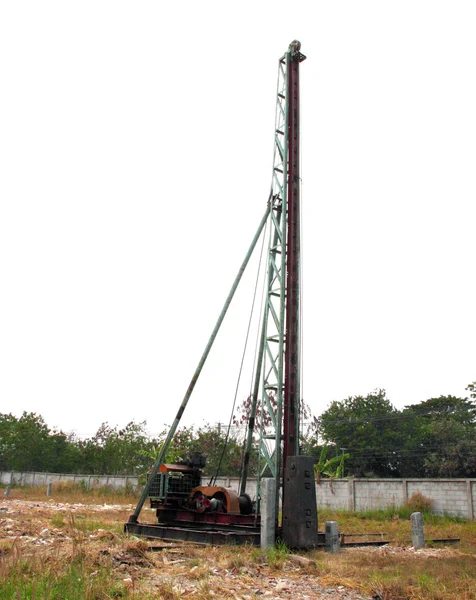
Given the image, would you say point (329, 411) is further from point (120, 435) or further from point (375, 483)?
→ point (375, 483)

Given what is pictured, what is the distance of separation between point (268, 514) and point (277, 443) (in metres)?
1.81

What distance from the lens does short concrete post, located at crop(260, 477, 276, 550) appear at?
11.5 meters

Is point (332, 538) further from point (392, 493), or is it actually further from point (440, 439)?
point (440, 439)

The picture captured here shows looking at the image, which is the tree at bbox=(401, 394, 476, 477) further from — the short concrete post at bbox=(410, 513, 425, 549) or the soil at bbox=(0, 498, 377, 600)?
the soil at bbox=(0, 498, 377, 600)

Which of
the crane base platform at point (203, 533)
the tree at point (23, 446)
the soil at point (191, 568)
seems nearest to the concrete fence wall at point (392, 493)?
the crane base platform at point (203, 533)

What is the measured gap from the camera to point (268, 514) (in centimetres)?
1161

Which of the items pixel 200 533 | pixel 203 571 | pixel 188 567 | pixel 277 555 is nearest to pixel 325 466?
pixel 200 533

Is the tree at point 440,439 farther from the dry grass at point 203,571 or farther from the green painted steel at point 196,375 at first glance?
the green painted steel at point 196,375

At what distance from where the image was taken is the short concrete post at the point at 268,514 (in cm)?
1148

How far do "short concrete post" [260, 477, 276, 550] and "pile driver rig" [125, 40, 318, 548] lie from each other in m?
0.33

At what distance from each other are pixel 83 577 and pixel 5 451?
163 feet

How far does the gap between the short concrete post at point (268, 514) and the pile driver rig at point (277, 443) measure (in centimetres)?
33

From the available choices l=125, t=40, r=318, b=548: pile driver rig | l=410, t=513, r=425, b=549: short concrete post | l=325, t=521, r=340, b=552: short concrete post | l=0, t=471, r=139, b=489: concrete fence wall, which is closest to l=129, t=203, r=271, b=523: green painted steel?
l=125, t=40, r=318, b=548: pile driver rig

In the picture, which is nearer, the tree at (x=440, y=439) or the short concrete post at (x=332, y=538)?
the short concrete post at (x=332, y=538)
